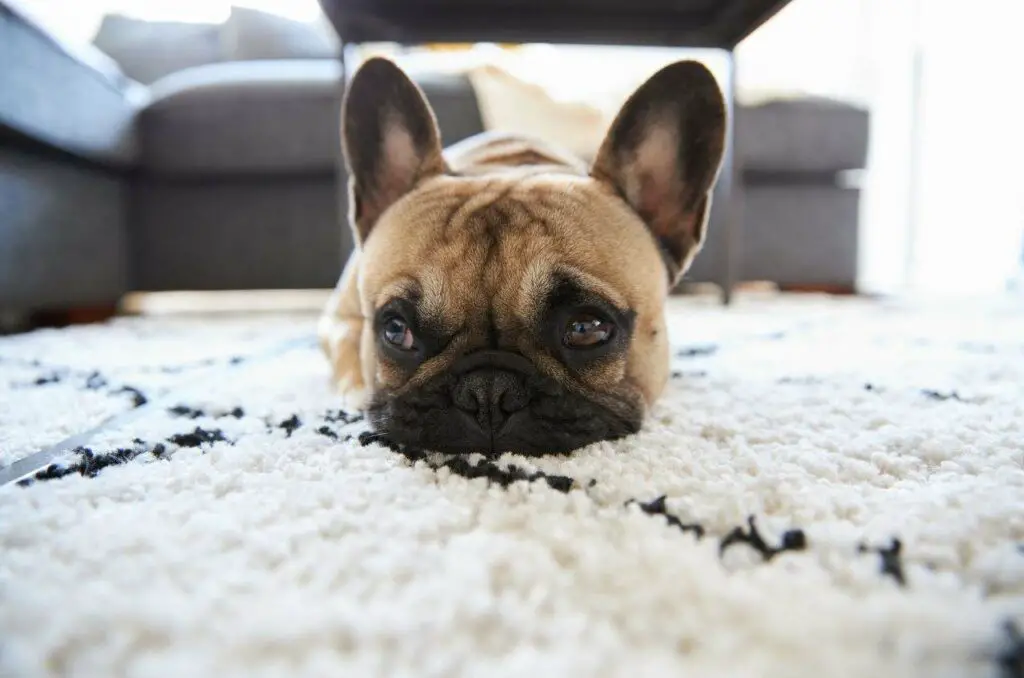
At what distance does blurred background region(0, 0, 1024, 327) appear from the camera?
217 centimetres

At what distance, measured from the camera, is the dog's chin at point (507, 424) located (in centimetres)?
80

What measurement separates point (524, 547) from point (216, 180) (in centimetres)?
285

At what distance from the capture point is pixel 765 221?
132 inches

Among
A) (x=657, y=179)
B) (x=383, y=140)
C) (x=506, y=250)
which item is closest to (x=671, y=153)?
(x=657, y=179)

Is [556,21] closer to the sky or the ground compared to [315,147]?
closer to the sky

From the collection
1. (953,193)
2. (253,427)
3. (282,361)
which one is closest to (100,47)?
(282,361)

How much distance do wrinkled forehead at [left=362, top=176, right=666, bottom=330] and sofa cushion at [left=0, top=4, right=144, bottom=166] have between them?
154cm

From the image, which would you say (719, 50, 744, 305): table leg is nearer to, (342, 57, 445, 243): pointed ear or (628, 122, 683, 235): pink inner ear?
(628, 122, 683, 235): pink inner ear

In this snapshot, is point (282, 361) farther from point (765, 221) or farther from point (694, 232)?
point (765, 221)

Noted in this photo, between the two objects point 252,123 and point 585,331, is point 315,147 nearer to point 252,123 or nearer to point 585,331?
point 252,123

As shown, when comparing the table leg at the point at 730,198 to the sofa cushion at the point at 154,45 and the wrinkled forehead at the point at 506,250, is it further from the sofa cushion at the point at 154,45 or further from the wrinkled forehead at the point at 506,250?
the sofa cushion at the point at 154,45

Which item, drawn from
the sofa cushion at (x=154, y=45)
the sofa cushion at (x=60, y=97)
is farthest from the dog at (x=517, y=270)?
the sofa cushion at (x=154, y=45)

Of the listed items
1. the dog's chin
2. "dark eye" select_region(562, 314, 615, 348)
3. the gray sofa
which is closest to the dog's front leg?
the dog's chin

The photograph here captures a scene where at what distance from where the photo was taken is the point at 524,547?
0.54 m
